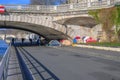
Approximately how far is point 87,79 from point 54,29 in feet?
139

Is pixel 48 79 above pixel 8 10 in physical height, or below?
below

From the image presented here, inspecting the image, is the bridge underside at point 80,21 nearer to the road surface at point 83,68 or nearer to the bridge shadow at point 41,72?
the road surface at point 83,68

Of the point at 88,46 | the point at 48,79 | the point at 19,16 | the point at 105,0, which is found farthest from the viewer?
the point at 19,16

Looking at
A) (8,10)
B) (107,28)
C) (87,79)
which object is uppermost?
(8,10)

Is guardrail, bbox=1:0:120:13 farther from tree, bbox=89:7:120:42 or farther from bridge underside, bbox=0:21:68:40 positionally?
bridge underside, bbox=0:21:68:40

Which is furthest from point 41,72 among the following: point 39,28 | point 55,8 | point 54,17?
point 39,28

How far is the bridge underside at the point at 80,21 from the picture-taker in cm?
5242

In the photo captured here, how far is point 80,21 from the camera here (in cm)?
5450

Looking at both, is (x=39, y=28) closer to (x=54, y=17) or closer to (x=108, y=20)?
(x=54, y=17)

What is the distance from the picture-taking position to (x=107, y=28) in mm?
46438

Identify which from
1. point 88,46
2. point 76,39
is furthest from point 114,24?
point 76,39

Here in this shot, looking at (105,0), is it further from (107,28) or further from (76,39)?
(76,39)

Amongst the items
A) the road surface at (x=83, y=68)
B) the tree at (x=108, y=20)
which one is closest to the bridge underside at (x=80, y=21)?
the tree at (x=108, y=20)

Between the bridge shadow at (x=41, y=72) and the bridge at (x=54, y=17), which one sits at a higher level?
the bridge at (x=54, y=17)
